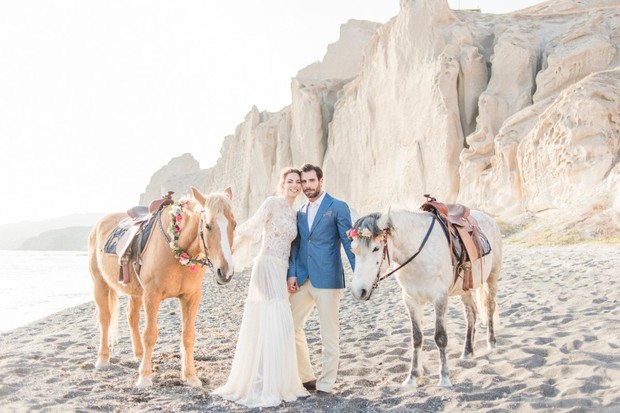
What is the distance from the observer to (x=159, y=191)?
226ft

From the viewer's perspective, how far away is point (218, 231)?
441cm

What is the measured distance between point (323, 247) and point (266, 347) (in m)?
0.98

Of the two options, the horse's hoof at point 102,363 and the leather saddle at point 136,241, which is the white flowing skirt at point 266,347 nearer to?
the leather saddle at point 136,241

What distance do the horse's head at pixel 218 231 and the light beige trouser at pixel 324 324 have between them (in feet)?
2.48

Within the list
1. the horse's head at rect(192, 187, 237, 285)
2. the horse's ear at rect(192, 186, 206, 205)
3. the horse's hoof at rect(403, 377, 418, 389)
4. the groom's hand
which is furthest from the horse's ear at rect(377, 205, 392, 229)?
the horse's ear at rect(192, 186, 206, 205)

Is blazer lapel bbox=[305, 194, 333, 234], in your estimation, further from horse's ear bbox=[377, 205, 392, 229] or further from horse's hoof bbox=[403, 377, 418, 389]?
horse's hoof bbox=[403, 377, 418, 389]

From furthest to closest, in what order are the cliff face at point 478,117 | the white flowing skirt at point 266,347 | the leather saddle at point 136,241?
1. the cliff face at point 478,117
2. the leather saddle at point 136,241
3. the white flowing skirt at point 266,347

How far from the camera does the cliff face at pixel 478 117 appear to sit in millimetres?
15362

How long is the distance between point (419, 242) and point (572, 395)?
5.57 ft

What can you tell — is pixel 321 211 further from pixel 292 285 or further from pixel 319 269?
pixel 292 285

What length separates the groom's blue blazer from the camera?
15.0 feet

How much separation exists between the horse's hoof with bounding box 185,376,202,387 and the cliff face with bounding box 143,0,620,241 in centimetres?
1159

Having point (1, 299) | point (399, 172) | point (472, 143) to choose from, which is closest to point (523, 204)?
point (472, 143)

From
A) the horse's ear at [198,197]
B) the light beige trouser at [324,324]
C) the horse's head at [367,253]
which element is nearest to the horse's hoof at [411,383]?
the light beige trouser at [324,324]
